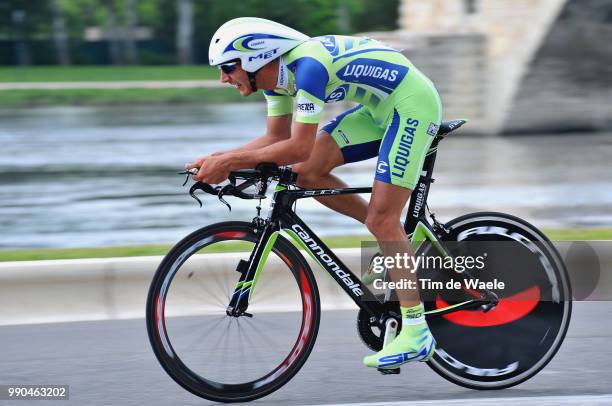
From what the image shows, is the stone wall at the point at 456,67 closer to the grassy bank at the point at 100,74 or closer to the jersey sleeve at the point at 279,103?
the jersey sleeve at the point at 279,103

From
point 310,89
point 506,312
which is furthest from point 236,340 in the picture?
point 506,312

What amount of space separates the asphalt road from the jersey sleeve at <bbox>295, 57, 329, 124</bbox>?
50.2 inches

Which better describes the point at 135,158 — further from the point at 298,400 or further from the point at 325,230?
the point at 298,400

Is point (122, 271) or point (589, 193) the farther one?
point (589, 193)

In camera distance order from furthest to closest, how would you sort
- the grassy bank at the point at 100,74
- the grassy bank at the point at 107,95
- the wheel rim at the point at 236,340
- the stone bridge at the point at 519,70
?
the grassy bank at the point at 100,74
the grassy bank at the point at 107,95
the stone bridge at the point at 519,70
the wheel rim at the point at 236,340

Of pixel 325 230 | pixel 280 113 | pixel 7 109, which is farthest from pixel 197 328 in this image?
pixel 7 109

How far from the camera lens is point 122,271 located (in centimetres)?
717

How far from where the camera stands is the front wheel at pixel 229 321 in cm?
524

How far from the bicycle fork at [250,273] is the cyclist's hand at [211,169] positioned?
386 mm

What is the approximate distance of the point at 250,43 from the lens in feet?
16.6

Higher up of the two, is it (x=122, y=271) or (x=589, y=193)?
(x=122, y=271)

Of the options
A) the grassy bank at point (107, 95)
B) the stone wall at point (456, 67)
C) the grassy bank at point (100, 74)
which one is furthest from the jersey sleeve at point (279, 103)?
the grassy bank at point (100, 74)

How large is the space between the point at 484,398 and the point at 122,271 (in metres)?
2.63

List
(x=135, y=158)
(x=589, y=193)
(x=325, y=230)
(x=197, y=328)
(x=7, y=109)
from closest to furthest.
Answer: (x=197, y=328) < (x=325, y=230) < (x=589, y=193) < (x=135, y=158) < (x=7, y=109)
